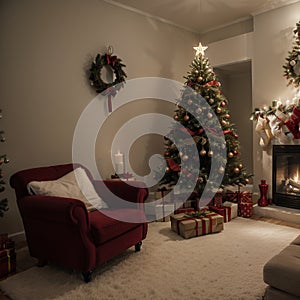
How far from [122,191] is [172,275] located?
96cm

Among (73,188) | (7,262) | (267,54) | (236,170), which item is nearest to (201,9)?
(267,54)

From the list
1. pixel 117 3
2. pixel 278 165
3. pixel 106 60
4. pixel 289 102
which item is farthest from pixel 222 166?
pixel 117 3

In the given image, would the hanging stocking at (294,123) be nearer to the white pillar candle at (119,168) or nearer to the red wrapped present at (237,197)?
the red wrapped present at (237,197)

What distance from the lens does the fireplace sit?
13.4ft

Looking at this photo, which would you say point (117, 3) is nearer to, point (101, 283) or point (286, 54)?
point (286, 54)

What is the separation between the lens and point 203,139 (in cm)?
405

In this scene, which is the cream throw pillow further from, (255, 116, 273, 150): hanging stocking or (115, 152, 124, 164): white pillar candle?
(255, 116, 273, 150): hanging stocking

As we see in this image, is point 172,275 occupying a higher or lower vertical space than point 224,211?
lower

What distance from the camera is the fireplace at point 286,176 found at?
4.09 metres

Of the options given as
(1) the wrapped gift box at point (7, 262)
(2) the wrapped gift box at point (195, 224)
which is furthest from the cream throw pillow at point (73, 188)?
(2) the wrapped gift box at point (195, 224)

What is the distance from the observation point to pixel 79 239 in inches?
91.0

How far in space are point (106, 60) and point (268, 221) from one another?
3059 mm

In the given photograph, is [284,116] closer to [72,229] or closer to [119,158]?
[119,158]

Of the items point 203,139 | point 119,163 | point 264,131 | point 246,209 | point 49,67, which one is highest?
point 49,67
